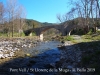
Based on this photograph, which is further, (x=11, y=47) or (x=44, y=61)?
(x=11, y=47)

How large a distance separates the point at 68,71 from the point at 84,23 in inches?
1153

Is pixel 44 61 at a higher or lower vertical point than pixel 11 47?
lower

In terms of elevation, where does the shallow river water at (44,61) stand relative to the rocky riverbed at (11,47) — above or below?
below

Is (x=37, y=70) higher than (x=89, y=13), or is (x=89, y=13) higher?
(x=89, y=13)

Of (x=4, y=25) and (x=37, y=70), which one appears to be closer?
(x=37, y=70)

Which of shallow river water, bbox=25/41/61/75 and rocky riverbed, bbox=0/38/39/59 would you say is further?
rocky riverbed, bbox=0/38/39/59

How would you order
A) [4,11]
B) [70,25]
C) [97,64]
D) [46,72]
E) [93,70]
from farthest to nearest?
[70,25], [4,11], [46,72], [97,64], [93,70]

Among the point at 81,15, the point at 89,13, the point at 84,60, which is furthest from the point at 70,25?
the point at 84,60

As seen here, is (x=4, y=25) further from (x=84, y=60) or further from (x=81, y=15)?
(x=84, y=60)

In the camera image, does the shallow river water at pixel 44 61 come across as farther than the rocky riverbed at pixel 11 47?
No

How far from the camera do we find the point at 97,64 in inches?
237

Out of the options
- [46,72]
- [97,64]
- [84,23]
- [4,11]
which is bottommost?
[46,72]

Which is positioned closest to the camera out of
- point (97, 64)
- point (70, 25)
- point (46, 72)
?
point (97, 64)

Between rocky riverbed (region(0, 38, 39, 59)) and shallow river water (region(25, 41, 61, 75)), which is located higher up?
rocky riverbed (region(0, 38, 39, 59))
